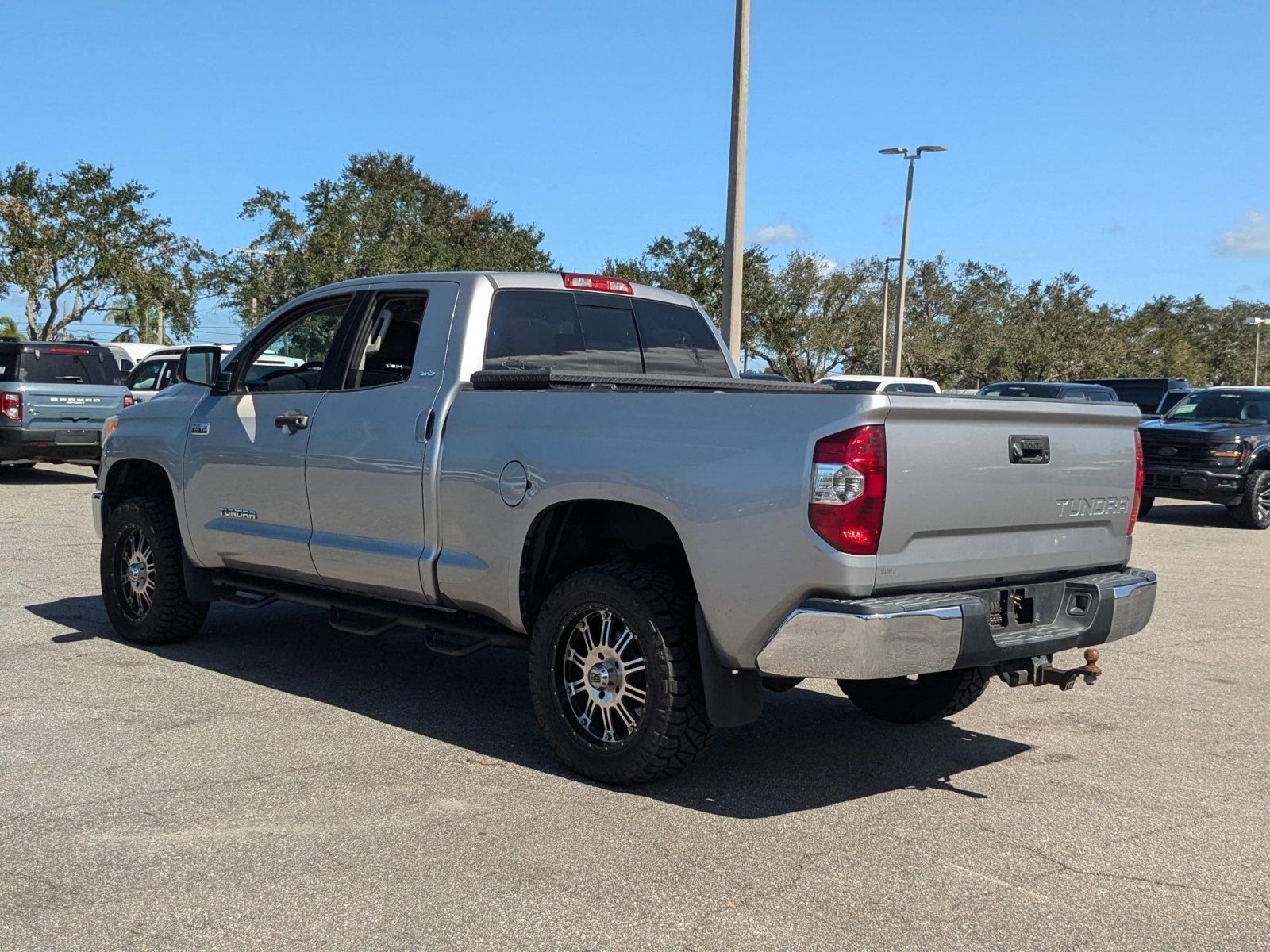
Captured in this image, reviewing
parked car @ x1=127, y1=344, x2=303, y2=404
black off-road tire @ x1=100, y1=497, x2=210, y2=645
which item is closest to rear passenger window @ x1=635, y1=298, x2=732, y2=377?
black off-road tire @ x1=100, y1=497, x2=210, y2=645

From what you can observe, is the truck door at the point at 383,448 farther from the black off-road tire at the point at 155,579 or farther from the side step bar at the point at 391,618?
the black off-road tire at the point at 155,579

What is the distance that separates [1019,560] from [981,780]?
3.41ft

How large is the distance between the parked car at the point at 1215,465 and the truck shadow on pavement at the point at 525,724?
40.2 feet

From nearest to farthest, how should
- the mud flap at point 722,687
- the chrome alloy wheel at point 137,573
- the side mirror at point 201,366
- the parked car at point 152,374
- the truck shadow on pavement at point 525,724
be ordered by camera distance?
1. the mud flap at point 722,687
2. the truck shadow on pavement at point 525,724
3. the side mirror at point 201,366
4. the chrome alloy wheel at point 137,573
5. the parked car at point 152,374

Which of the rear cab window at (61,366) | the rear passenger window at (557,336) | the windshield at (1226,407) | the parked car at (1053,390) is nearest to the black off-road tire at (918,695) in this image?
the rear passenger window at (557,336)

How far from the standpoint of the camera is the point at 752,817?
4836mm

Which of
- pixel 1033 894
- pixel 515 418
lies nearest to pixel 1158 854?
pixel 1033 894

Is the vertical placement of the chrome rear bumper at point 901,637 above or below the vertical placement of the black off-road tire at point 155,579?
above

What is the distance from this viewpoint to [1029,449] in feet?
16.0

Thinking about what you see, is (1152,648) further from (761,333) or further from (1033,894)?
(761,333)

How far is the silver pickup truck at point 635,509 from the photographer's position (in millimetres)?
4484

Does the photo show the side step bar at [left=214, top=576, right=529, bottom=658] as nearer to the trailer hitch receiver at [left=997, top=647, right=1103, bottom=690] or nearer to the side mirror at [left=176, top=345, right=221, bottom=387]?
the side mirror at [left=176, top=345, right=221, bottom=387]

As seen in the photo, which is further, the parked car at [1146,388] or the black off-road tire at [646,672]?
the parked car at [1146,388]

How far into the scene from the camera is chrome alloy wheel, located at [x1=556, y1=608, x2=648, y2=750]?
199 inches
